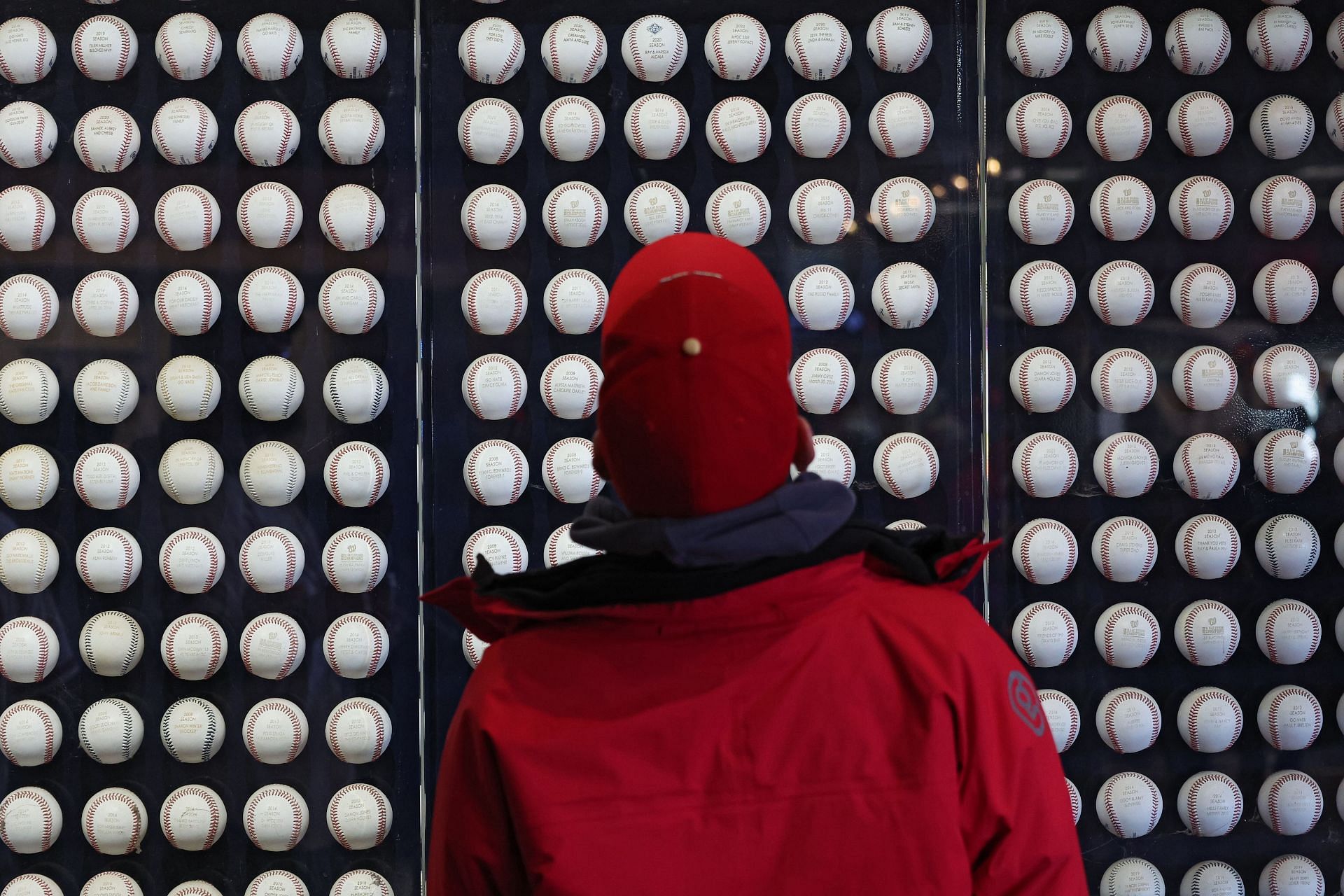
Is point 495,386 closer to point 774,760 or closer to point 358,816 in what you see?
point 358,816

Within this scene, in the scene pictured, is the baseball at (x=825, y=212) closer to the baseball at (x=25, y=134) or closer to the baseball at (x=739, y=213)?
the baseball at (x=739, y=213)

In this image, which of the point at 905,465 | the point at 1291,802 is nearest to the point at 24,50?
the point at 905,465

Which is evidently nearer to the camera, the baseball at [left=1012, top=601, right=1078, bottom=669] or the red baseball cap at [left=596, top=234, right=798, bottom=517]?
the red baseball cap at [left=596, top=234, right=798, bottom=517]

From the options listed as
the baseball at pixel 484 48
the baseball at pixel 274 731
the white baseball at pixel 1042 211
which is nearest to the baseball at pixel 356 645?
the baseball at pixel 274 731

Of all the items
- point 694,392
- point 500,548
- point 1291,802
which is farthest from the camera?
point 1291,802

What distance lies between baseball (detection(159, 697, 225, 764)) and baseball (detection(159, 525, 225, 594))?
332 millimetres

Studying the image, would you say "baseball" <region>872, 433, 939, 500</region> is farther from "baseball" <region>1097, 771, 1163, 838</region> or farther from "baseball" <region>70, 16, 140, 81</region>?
"baseball" <region>70, 16, 140, 81</region>

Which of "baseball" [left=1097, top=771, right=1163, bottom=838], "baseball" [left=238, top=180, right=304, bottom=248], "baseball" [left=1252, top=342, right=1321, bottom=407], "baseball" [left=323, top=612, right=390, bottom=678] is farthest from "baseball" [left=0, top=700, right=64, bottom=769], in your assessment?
"baseball" [left=1252, top=342, right=1321, bottom=407]

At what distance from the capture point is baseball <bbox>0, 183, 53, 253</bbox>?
3246 millimetres

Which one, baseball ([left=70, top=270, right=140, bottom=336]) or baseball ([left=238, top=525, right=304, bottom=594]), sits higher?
baseball ([left=70, top=270, right=140, bottom=336])

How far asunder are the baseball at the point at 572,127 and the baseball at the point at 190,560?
1.51 metres

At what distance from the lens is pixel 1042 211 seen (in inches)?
127

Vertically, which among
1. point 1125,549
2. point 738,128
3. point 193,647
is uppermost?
point 738,128

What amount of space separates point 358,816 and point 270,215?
175 cm
